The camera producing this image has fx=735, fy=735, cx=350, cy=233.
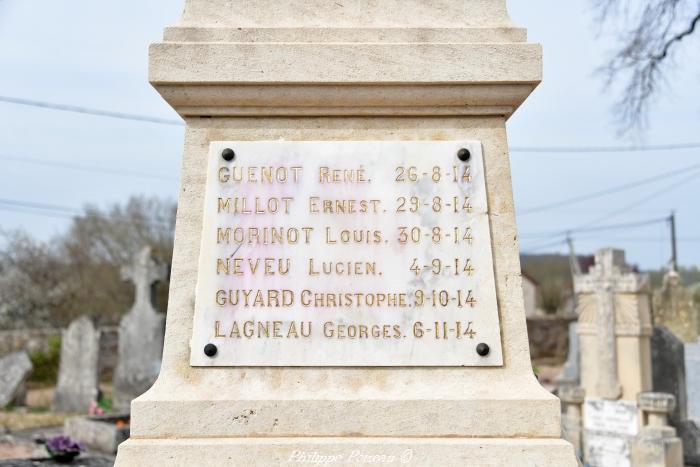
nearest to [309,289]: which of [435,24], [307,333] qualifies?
[307,333]

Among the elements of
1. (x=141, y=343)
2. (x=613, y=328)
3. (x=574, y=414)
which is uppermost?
(x=141, y=343)

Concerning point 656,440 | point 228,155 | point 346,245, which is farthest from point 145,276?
point 346,245

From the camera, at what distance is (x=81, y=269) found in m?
26.8

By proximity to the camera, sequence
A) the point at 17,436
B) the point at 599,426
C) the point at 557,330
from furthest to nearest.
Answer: the point at 557,330
the point at 17,436
the point at 599,426

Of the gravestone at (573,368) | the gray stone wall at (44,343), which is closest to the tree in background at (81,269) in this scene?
the gray stone wall at (44,343)

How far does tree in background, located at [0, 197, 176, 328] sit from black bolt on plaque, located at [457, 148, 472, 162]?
15.3 meters

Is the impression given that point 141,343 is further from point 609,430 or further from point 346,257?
point 346,257

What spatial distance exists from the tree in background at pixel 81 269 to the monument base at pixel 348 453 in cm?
1514

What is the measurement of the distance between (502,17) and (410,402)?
1.48m

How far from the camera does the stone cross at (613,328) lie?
9242mm

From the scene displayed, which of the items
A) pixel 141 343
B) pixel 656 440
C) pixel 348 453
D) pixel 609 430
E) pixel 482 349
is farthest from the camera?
pixel 141 343

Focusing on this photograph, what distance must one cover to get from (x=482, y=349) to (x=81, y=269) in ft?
86.4

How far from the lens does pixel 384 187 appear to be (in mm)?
2676

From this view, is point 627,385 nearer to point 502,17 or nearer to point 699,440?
point 699,440
